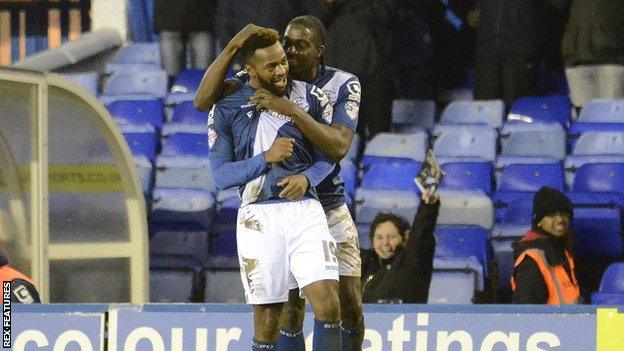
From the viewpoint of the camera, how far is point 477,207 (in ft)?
37.6

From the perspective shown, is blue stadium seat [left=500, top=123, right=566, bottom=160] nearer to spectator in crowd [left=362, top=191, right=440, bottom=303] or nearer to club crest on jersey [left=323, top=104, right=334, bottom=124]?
spectator in crowd [left=362, top=191, right=440, bottom=303]

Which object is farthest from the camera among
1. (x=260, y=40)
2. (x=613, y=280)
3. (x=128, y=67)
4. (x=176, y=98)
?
(x=128, y=67)

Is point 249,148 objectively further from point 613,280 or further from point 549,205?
point 613,280

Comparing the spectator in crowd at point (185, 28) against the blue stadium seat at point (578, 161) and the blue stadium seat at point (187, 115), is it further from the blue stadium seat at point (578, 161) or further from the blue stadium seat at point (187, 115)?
the blue stadium seat at point (578, 161)

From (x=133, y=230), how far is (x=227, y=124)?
13.6 feet

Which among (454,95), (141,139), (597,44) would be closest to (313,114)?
(597,44)

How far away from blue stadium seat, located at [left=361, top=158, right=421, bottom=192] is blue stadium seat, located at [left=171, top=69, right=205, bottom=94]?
2.19 metres

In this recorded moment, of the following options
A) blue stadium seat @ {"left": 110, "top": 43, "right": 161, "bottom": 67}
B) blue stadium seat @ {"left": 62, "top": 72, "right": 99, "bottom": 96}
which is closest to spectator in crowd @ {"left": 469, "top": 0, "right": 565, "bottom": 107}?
blue stadium seat @ {"left": 110, "top": 43, "right": 161, "bottom": 67}

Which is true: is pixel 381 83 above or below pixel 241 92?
above

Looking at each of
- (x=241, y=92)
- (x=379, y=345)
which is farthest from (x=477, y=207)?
(x=241, y=92)

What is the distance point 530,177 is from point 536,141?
1.84 feet

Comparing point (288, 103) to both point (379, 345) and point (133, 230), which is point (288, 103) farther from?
point (133, 230)

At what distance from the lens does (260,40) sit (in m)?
7.00

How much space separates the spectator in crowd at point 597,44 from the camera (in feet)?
40.3
